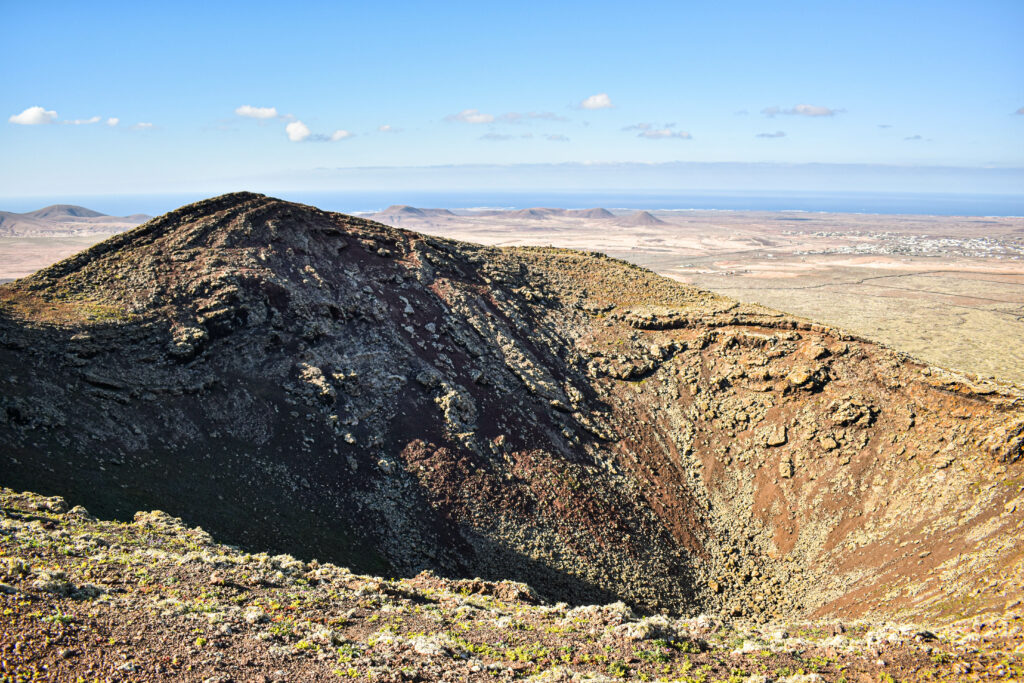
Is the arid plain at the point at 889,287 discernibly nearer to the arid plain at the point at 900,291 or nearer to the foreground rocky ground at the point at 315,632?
the arid plain at the point at 900,291

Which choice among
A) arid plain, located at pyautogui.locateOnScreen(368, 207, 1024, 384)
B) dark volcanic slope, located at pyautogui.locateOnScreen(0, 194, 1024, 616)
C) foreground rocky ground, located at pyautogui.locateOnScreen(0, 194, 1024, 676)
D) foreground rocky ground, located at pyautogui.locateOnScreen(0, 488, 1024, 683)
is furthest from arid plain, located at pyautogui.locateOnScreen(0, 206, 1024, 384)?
foreground rocky ground, located at pyautogui.locateOnScreen(0, 488, 1024, 683)

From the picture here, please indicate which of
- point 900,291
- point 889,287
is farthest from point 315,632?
point 889,287

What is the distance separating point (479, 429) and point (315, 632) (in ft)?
53.6

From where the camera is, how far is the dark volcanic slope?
2278cm

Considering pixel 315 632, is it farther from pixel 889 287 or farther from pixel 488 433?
pixel 889 287

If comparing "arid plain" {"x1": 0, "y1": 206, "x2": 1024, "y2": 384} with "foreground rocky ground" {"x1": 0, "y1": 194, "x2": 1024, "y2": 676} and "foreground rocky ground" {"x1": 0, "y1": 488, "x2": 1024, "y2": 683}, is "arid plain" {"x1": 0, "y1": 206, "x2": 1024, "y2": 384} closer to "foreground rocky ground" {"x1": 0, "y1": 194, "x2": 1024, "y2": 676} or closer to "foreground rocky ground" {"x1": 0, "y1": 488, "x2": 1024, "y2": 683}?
"foreground rocky ground" {"x1": 0, "y1": 194, "x2": 1024, "y2": 676}

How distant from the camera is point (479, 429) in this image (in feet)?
98.4

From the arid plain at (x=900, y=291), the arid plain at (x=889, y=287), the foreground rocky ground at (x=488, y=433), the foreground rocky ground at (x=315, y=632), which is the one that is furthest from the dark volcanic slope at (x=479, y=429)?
the arid plain at (x=900, y=291)

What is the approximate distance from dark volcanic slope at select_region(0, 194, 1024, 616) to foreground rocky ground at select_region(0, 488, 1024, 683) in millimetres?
3489

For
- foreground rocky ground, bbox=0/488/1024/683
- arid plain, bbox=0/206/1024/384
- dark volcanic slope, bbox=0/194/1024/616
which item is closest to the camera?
foreground rocky ground, bbox=0/488/1024/683

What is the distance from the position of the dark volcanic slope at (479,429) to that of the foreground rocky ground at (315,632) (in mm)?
3489

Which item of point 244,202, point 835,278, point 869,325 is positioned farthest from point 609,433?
point 835,278

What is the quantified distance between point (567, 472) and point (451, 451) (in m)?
6.24

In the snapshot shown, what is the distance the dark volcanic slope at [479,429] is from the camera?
22781mm
